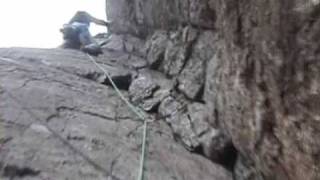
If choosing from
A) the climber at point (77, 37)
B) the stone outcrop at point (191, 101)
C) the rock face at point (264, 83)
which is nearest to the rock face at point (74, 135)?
the stone outcrop at point (191, 101)

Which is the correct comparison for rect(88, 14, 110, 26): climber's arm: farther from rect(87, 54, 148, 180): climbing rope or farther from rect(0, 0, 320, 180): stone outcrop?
rect(0, 0, 320, 180): stone outcrop

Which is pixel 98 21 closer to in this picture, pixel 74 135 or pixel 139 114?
pixel 139 114

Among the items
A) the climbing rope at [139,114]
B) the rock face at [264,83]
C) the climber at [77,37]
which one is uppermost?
the rock face at [264,83]

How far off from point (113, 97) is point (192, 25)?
1.57m

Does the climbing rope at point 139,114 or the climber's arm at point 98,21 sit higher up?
the climber's arm at point 98,21

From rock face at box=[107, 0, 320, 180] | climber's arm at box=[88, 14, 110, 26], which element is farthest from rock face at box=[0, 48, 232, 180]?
climber's arm at box=[88, 14, 110, 26]

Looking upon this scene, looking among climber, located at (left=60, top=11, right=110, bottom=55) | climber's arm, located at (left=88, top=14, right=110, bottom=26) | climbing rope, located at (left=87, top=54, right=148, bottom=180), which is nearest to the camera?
climbing rope, located at (left=87, top=54, right=148, bottom=180)

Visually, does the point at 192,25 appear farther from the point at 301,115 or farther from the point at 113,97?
the point at 301,115

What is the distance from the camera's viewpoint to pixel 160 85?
6.21 m

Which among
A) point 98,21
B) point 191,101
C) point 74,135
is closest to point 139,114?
point 191,101

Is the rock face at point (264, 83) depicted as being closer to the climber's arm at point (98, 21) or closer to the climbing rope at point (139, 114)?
the climbing rope at point (139, 114)

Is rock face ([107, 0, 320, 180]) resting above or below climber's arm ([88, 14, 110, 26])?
above

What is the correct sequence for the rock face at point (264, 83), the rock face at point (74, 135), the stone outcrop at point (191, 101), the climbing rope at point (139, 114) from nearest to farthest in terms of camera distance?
1. the rock face at point (264, 83)
2. the stone outcrop at point (191, 101)
3. the rock face at point (74, 135)
4. the climbing rope at point (139, 114)

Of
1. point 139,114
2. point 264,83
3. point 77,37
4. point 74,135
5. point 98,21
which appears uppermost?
point 264,83
